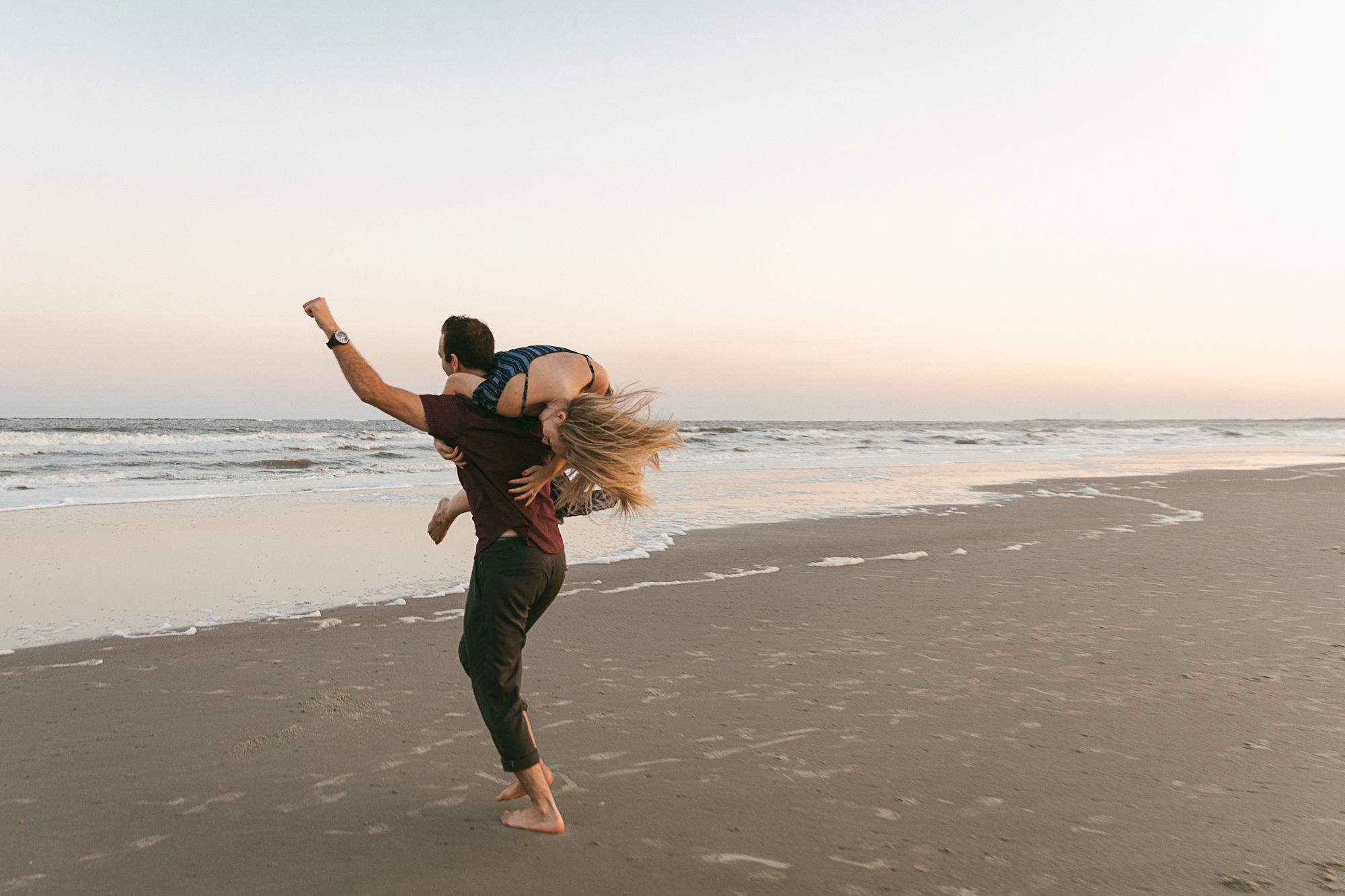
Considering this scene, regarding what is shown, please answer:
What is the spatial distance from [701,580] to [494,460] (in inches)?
195

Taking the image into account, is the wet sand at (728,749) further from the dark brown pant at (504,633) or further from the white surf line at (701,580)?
the dark brown pant at (504,633)

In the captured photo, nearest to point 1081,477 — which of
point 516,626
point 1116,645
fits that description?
point 1116,645

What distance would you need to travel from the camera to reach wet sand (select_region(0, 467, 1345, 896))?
2691 mm

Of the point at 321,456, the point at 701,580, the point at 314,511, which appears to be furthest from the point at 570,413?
the point at 321,456

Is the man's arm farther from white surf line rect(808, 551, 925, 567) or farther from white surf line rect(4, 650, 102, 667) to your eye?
white surf line rect(808, 551, 925, 567)

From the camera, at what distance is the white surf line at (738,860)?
2.69 m

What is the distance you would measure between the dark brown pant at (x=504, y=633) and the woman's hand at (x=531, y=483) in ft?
0.53

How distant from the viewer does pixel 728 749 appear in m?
3.65

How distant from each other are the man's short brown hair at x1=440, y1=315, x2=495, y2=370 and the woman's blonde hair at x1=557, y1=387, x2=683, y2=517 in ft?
1.23

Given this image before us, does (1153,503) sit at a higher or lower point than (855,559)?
higher

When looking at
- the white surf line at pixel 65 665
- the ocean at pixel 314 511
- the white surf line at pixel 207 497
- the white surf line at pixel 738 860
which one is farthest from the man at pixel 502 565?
the white surf line at pixel 207 497

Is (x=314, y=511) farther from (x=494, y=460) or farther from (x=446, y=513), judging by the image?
(x=494, y=460)

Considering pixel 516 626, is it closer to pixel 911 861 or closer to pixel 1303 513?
pixel 911 861

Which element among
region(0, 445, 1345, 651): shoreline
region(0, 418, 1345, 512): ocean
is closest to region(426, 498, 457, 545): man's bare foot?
region(0, 445, 1345, 651): shoreline
